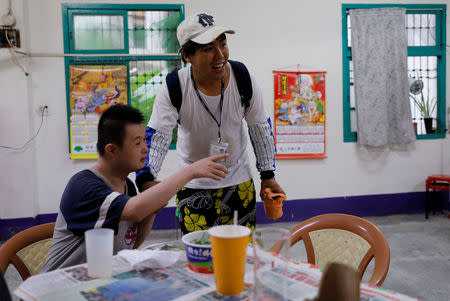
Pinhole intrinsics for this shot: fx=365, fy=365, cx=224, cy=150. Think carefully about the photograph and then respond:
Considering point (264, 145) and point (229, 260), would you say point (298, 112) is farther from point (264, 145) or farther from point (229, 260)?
point (229, 260)

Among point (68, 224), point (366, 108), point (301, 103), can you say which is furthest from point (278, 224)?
point (68, 224)

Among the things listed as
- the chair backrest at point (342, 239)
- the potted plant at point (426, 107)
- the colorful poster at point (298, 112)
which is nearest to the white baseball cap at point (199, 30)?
the chair backrest at point (342, 239)

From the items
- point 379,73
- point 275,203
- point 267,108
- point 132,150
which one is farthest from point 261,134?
Answer: point 379,73

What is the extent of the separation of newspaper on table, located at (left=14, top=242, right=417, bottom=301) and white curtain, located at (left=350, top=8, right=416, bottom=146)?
373 cm

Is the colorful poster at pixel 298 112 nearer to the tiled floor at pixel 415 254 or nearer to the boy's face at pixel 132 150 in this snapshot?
the tiled floor at pixel 415 254

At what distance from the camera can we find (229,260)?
784 mm

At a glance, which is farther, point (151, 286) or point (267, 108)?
point (267, 108)

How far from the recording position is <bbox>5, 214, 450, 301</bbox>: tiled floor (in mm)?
2467

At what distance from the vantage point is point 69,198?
1212 millimetres

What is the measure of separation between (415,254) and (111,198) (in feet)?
9.53

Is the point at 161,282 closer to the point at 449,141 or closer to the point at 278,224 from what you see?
the point at 278,224

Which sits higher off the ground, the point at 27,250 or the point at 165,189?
the point at 165,189

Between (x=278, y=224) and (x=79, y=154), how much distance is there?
2316 millimetres

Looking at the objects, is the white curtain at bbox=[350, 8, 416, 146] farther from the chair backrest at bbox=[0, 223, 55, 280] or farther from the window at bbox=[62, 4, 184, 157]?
the chair backrest at bbox=[0, 223, 55, 280]
